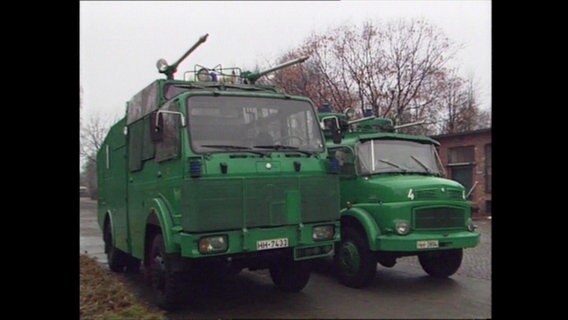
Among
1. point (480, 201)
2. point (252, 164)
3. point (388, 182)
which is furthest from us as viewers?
point (388, 182)

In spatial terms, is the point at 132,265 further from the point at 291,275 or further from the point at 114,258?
the point at 291,275

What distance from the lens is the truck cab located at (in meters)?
4.16

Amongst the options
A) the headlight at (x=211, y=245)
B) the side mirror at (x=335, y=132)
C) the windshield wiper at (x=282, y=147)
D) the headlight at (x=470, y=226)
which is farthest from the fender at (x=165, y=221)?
the headlight at (x=470, y=226)

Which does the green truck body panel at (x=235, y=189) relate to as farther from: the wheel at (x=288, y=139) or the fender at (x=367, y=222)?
the fender at (x=367, y=222)

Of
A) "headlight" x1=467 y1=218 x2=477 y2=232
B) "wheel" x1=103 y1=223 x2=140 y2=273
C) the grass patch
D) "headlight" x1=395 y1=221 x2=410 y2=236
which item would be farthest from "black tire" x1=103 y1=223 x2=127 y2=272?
"headlight" x1=467 y1=218 x2=477 y2=232

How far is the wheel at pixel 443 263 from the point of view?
362 centimetres
